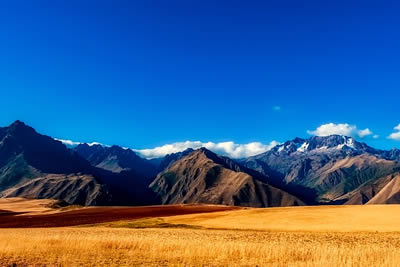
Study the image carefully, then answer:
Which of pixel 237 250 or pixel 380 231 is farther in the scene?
pixel 380 231

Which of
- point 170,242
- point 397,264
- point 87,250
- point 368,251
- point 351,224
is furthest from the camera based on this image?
point 351,224

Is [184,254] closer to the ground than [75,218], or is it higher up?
higher up

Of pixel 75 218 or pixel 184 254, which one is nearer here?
pixel 184 254

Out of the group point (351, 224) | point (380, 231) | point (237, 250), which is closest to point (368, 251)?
point (237, 250)

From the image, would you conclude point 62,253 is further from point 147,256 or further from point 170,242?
point 170,242

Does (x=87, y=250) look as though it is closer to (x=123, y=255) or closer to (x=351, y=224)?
(x=123, y=255)

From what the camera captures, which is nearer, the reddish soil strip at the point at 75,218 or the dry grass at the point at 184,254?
the dry grass at the point at 184,254

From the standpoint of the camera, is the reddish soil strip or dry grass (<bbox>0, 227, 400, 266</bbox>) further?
the reddish soil strip

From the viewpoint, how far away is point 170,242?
30828mm

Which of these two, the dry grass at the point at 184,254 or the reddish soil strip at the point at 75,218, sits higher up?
the dry grass at the point at 184,254

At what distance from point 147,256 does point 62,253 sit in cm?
674

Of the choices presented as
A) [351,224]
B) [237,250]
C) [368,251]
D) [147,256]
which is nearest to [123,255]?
[147,256]

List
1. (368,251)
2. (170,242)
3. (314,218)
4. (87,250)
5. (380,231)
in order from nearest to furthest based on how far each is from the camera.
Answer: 1. (368,251)
2. (87,250)
3. (170,242)
4. (380,231)
5. (314,218)

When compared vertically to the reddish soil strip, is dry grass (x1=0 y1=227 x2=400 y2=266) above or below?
above
